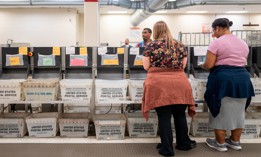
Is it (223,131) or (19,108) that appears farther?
(19,108)

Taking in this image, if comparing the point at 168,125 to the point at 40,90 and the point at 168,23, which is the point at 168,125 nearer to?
the point at 40,90

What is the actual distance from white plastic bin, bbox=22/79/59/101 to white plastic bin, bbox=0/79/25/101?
64mm

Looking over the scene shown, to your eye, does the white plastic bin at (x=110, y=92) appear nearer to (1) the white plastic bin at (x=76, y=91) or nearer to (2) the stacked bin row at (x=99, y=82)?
(2) the stacked bin row at (x=99, y=82)

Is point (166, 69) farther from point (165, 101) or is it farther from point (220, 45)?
point (220, 45)

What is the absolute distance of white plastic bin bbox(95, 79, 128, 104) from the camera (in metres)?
3.38

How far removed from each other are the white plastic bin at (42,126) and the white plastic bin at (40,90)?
269 millimetres

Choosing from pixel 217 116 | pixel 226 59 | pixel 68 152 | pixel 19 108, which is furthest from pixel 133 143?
pixel 19 108

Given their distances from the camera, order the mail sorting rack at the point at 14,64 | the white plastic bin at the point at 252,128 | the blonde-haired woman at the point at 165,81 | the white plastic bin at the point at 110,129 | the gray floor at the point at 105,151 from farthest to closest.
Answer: the mail sorting rack at the point at 14,64 → the white plastic bin at the point at 252,128 → the white plastic bin at the point at 110,129 → the gray floor at the point at 105,151 → the blonde-haired woman at the point at 165,81

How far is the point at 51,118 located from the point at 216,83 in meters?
1.94

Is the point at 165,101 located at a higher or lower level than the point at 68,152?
higher

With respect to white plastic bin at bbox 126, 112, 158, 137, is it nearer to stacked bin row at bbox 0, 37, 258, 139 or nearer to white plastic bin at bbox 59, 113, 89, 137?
stacked bin row at bbox 0, 37, 258, 139

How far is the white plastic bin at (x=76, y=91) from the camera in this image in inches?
134

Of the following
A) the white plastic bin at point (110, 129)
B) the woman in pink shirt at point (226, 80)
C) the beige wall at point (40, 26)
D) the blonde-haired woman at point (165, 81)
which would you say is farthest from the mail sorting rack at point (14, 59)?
the beige wall at point (40, 26)

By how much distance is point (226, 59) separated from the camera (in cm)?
301
